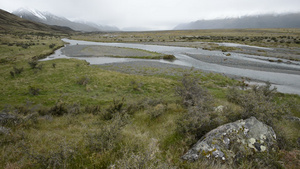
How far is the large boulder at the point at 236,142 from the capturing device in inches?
166

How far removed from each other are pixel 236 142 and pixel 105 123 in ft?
21.9

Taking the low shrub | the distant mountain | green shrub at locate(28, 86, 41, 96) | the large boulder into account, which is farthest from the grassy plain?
the distant mountain

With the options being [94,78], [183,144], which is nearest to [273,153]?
[183,144]

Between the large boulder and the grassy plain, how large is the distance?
0.94 ft

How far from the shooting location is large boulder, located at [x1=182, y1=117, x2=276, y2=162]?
13.8 feet

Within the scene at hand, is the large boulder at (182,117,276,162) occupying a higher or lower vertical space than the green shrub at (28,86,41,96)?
higher

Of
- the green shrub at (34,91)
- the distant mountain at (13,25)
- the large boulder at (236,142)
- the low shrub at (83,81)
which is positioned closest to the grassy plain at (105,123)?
the low shrub at (83,81)

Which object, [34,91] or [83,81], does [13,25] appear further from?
[34,91]

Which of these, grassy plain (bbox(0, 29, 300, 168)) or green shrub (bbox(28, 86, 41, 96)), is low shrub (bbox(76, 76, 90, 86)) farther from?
green shrub (bbox(28, 86, 41, 96))

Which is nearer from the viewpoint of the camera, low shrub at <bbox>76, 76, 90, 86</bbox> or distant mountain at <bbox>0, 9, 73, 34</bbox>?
low shrub at <bbox>76, 76, 90, 86</bbox>

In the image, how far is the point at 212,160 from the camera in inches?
161

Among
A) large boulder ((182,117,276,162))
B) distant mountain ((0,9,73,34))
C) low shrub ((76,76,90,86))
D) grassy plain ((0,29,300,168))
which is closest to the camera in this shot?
grassy plain ((0,29,300,168))

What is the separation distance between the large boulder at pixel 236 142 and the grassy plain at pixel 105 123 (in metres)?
0.29

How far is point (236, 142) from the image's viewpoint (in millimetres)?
4488
